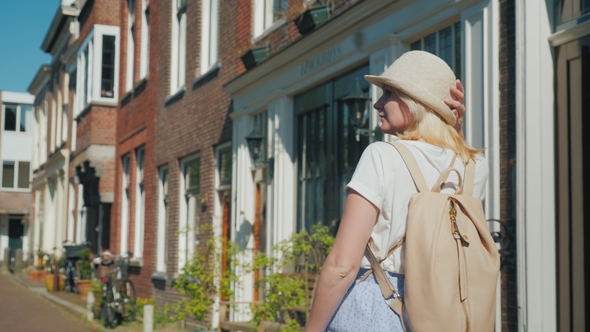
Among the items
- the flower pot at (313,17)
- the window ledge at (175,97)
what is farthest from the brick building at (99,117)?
the flower pot at (313,17)

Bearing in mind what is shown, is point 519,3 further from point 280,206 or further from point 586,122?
point 280,206

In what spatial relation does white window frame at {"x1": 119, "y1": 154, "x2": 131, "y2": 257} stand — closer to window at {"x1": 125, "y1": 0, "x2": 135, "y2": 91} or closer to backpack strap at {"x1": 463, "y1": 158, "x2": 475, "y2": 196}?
window at {"x1": 125, "y1": 0, "x2": 135, "y2": 91}

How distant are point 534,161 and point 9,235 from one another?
2068 inches

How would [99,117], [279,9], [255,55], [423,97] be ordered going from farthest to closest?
[99,117] → [255,55] → [279,9] → [423,97]

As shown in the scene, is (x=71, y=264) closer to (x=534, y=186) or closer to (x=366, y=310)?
(x=534, y=186)

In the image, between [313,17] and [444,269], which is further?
[313,17]

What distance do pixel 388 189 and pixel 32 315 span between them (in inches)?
644

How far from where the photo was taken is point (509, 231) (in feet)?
21.5

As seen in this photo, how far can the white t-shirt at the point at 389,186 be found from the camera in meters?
2.58

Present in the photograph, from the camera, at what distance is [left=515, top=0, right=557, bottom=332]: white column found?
250 inches

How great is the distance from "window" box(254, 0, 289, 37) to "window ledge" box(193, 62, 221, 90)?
162 cm

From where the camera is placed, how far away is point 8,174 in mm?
53562

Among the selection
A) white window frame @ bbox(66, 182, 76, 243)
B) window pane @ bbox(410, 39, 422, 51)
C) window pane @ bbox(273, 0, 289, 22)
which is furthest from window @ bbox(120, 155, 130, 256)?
window pane @ bbox(410, 39, 422, 51)

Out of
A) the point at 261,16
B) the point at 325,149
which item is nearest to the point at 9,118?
the point at 261,16
